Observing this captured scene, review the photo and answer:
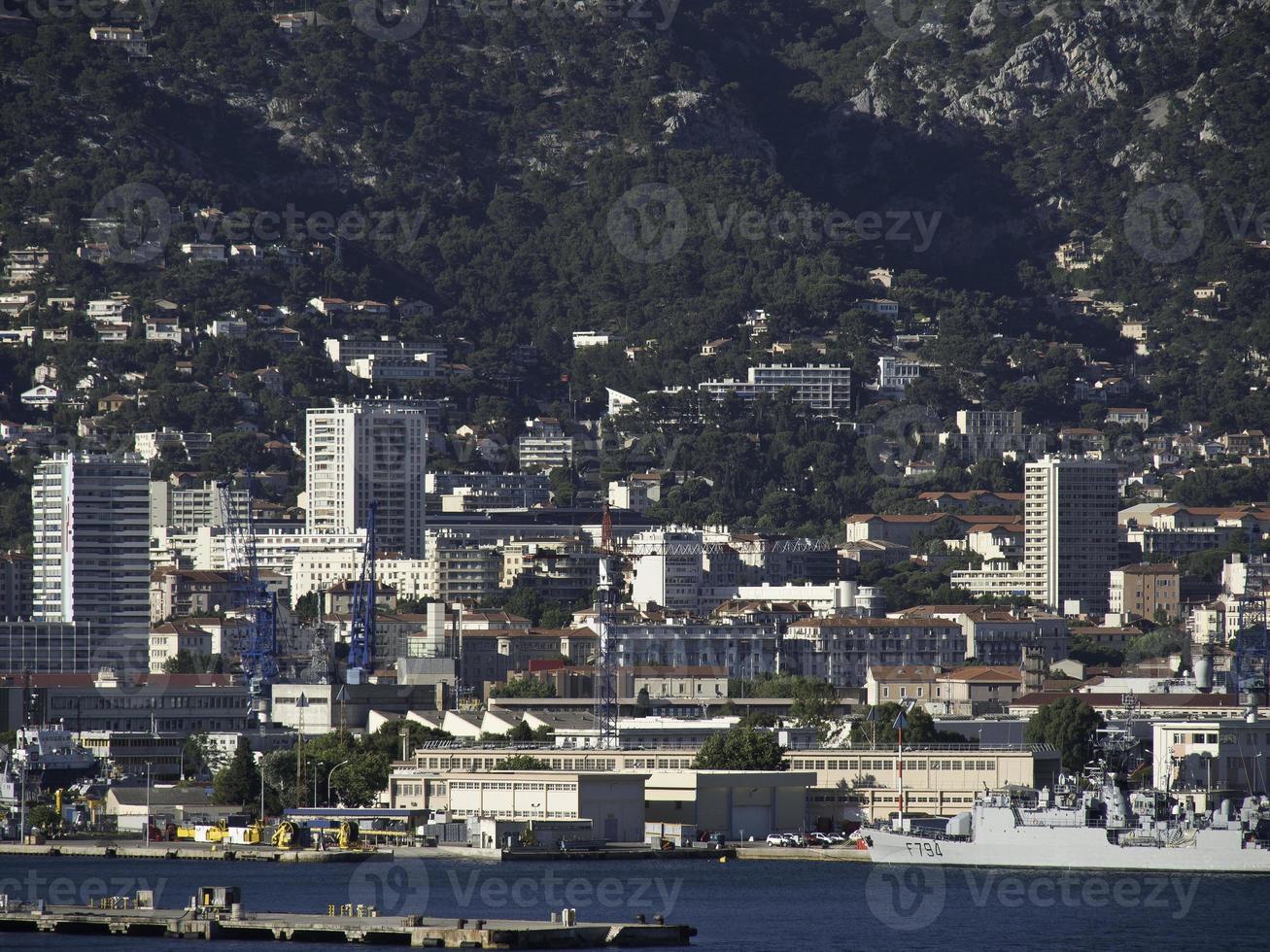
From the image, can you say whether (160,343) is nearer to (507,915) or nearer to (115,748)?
(115,748)

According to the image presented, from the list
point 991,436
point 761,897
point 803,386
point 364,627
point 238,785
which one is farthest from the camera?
point 803,386

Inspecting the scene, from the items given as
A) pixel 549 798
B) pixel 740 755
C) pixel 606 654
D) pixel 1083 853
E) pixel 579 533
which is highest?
pixel 579 533

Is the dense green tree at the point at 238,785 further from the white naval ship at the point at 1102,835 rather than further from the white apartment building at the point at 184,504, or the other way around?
the white apartment building at the point at 184,504

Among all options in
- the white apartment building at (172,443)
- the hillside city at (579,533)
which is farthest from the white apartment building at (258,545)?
the white apartment building at (172,443)

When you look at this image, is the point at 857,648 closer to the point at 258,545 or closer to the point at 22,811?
the point at 258,545

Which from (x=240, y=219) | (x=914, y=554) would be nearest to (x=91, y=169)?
(x=240, y=219)

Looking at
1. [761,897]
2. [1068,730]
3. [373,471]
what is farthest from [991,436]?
[761,897]

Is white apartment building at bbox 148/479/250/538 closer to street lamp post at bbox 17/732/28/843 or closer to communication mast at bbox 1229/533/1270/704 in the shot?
communication mast at bbox 1229/533/1270/704
